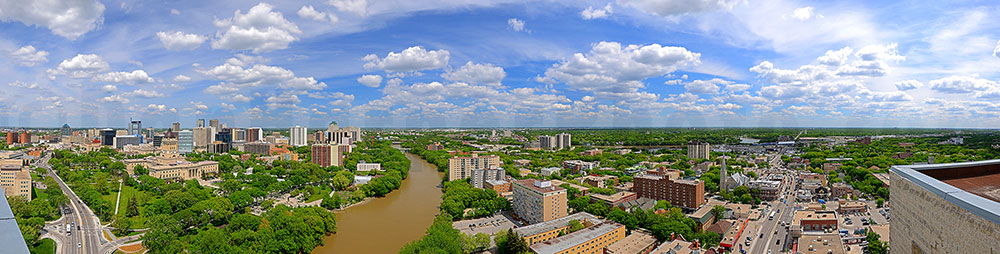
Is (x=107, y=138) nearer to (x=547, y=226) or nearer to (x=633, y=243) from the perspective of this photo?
(x=547, y=226)

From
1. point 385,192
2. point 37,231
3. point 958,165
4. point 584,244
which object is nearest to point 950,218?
point 958,165

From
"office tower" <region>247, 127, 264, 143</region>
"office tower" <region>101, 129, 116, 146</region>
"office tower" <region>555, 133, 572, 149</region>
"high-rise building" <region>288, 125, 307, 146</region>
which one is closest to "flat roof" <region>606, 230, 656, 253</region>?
"office tower" <region>555, 133, 572, 149</region>

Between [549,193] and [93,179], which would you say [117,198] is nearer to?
[93,179]

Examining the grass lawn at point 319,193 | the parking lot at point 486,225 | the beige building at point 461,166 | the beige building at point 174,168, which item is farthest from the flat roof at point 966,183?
the beige building at point 174,168

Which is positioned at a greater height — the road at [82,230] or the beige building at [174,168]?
the beige building at [174,168]

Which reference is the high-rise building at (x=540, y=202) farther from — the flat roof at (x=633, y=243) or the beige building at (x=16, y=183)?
the beige building at (x=16, y=183)

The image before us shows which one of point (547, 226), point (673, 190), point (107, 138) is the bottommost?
point (547, 226)

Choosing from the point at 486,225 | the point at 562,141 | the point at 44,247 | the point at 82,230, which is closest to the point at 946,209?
the point at 486,225
